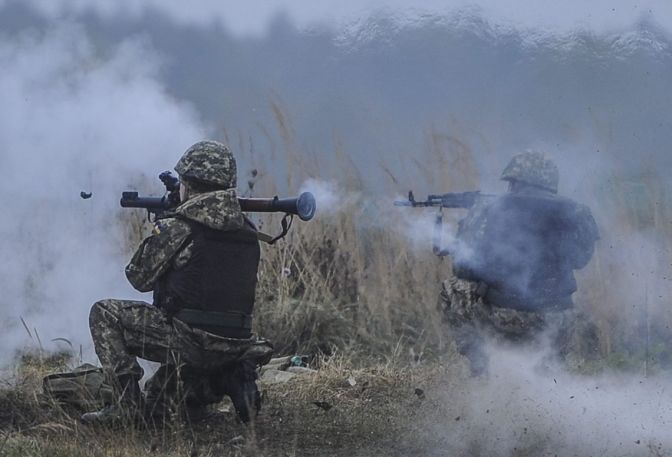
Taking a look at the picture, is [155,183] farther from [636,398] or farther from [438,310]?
[636,398]

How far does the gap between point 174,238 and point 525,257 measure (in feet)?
8.32

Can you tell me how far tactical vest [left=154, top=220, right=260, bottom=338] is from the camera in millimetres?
6277

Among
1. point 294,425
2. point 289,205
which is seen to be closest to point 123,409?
point 294,425

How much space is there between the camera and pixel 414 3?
1058cm

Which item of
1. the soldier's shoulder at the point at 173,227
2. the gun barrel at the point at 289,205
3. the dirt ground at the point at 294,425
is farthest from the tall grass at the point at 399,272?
the soldier's shoulder at the point at 173,227

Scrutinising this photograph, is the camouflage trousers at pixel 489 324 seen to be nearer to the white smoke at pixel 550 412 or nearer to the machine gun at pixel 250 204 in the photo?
the white smoke at pixel 550 412

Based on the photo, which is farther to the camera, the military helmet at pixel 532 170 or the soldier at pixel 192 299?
the military helmet at pixel 532 170

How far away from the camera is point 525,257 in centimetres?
750

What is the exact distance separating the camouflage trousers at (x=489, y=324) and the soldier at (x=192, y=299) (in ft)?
6.16

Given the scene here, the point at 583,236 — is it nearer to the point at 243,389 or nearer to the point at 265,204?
the point at 265,204

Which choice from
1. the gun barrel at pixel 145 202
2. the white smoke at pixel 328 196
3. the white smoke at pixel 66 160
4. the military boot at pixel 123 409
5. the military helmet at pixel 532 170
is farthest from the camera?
the white smoke at pixel 328 196

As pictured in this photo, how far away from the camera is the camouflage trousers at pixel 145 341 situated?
6309mm

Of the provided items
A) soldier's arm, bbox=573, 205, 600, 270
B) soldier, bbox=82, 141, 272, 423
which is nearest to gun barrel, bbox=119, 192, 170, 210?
soldier, bbox=82, 141, 272, 423

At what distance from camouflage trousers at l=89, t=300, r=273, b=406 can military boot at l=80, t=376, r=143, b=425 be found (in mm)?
52
